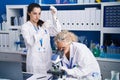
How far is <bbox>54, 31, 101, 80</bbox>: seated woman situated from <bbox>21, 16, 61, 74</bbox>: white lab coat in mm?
641

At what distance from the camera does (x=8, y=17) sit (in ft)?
13.4

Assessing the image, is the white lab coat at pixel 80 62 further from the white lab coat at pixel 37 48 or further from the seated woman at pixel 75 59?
the white lab coat at pixel 37 48

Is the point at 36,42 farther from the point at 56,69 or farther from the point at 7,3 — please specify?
the point at 7,3

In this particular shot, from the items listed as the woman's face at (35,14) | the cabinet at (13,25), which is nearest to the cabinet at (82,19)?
the cabinet at (13,25)

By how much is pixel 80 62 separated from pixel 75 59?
78 mm

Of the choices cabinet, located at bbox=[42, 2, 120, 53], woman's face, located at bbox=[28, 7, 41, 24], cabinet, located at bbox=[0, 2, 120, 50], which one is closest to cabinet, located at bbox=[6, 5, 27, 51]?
cabinet, located at bbox=[0, 2, 120, 50]

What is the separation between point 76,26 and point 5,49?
135 cm

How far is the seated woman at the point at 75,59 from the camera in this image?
208 centimetres

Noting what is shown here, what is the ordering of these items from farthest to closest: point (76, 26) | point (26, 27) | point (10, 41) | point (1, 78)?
point (10, 41) → point (76, 26) → point (26, 27) → point (1, 78)

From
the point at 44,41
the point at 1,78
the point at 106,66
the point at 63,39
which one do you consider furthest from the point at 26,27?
the point at 106,66

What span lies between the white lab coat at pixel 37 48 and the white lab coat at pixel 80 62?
0.66 m

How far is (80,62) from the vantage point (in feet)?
6.99

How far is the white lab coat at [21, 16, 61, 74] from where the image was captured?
2799mm

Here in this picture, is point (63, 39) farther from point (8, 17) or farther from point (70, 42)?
point (8, 17)
